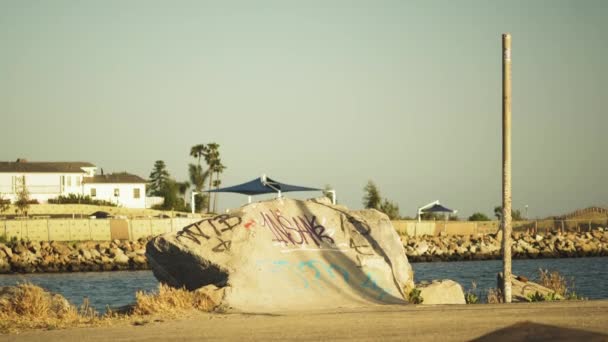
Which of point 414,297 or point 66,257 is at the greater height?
point 414,297

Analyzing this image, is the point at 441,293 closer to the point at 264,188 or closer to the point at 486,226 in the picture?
the point at 264,188

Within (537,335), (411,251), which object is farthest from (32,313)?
(411,251)

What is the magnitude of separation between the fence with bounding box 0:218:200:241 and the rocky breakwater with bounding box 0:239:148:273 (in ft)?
6.62

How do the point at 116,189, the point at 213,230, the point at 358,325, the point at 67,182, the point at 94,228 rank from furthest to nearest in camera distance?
1. the point at 116,189
2. the point at 67,182
3. the point at 94,228
4. the point at 213,230
5. the point at 358,325

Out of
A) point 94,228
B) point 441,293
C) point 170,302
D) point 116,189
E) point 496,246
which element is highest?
point 116,189

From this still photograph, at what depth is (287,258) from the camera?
1909 centimetres

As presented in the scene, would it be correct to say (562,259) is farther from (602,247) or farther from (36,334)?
(36,334)

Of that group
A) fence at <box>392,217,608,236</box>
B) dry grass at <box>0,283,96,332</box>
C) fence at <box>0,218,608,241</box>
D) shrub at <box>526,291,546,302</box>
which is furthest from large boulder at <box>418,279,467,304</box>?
fence at <box>392,217,608,236</box>

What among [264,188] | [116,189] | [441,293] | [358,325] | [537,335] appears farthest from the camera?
[116,189]

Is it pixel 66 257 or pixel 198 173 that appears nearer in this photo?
pixel 66 257

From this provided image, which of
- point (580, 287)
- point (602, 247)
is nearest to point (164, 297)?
point (580, 287)

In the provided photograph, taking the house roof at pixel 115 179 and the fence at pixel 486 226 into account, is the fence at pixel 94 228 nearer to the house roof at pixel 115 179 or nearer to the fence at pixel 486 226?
the fence at pixel 486 226

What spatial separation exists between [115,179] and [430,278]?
2273 inches

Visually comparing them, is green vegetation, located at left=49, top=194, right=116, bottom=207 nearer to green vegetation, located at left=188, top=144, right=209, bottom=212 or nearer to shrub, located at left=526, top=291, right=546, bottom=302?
Answer: green vegetation, located at left=188, top=144, right=209, bottom=212
